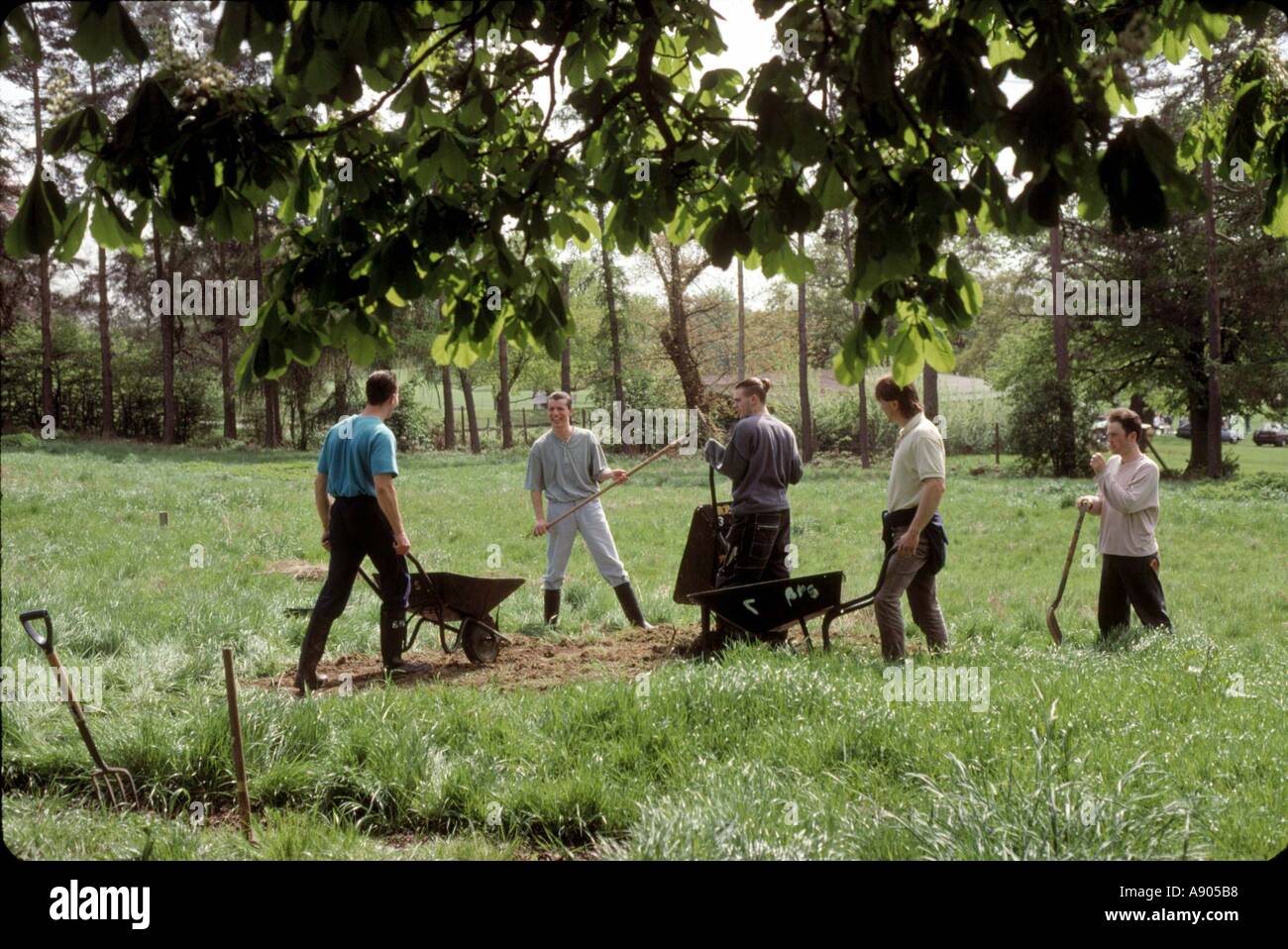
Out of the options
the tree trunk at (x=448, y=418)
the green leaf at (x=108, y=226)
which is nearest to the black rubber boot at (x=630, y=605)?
the green leaf at (x=108, y=226)

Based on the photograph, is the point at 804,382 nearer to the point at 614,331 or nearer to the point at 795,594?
the point at 614,331

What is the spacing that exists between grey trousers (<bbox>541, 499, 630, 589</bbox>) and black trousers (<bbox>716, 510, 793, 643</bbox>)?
134cm

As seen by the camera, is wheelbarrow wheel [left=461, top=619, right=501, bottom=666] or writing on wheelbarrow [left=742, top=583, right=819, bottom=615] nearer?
writing on wheelbarrow [left=742, top=583, right=819, bottom=615]

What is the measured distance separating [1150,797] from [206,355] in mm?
34570

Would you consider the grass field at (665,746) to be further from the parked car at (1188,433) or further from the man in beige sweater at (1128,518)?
the parked car at (1188,433)

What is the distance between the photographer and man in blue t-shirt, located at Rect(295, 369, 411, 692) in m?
6.43

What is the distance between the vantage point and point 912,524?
6438 millimetres

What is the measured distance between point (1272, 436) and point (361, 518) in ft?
216

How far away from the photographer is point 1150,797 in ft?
11.5

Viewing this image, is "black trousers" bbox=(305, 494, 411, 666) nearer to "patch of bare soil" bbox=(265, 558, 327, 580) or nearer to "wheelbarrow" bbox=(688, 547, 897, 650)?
"wheelbarrow" bbox=(688, 547, 897, 650)

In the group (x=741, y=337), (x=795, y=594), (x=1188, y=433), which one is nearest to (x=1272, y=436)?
(x=1188, y=433)

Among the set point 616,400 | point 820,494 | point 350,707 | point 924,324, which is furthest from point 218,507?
point 616,400

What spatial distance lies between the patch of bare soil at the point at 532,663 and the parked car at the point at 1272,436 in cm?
6286

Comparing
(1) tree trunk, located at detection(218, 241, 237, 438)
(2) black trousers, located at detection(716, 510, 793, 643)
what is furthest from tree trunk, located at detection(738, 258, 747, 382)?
(2) black trousers, located at detection(716, 510, 793, 643)
